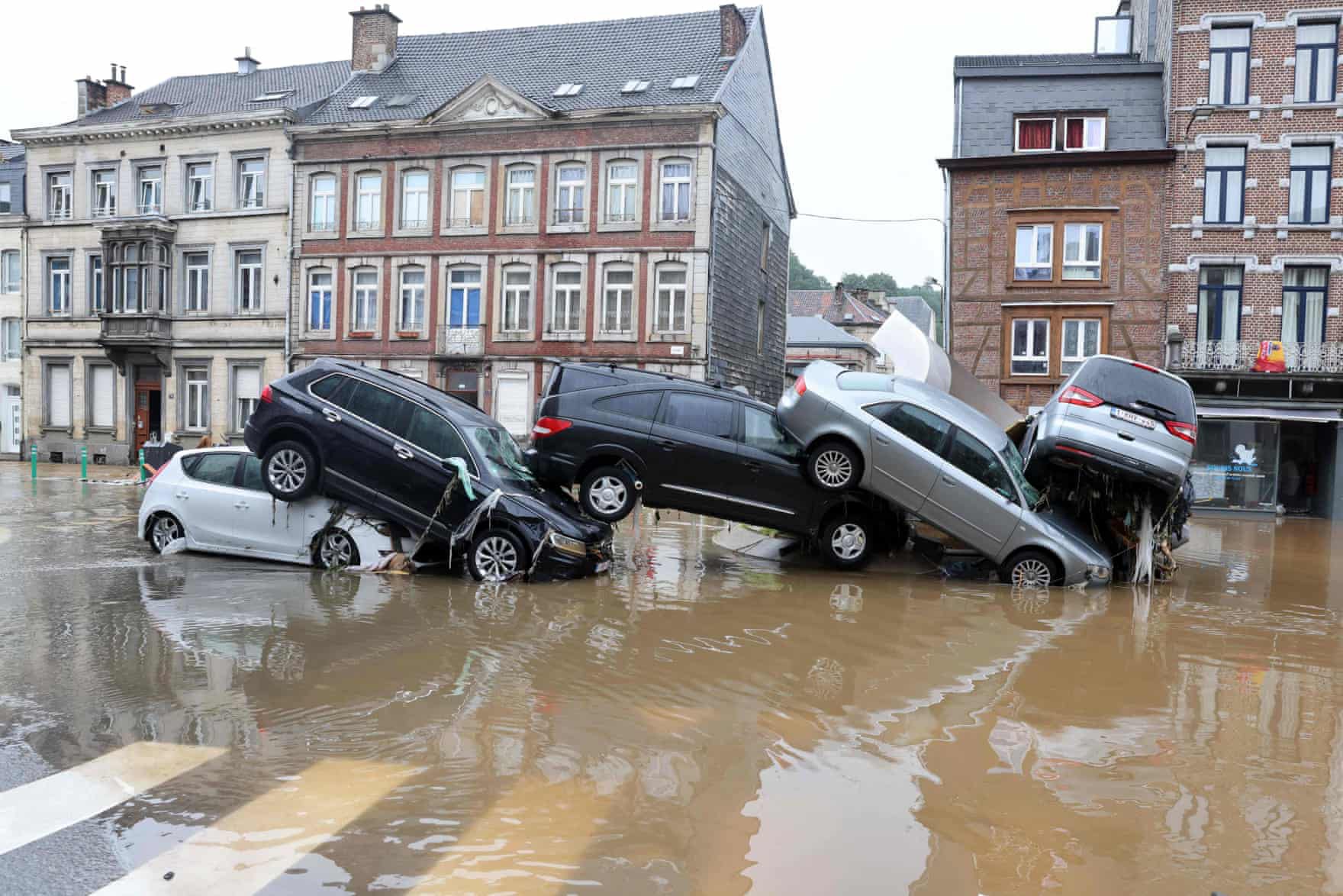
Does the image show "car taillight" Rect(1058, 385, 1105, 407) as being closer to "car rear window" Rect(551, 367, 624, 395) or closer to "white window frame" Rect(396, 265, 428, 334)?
"car rear window" Rect(551, 367, 624, 395)

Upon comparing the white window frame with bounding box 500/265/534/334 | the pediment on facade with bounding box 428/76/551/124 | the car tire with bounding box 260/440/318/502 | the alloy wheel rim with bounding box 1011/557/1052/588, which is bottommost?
A: the alloy wheel rim with bounding box 1011/557/1052/588

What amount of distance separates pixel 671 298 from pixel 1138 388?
1849 centimetres

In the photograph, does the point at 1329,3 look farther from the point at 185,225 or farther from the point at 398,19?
the point at 185,225

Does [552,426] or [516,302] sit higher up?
[516,302]

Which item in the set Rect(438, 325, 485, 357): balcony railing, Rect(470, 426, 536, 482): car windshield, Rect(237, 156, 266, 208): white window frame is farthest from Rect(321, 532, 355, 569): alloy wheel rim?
Rect(237, 156, 266, 208): white window frame

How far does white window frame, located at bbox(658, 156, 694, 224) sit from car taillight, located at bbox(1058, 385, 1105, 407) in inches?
712

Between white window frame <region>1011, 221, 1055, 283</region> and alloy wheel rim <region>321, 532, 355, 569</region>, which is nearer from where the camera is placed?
alloy wheel rim <region>321, 532, 355, 569</region>

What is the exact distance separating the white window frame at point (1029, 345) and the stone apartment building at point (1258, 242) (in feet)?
9.47

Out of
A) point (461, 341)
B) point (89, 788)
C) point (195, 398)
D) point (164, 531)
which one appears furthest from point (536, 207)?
point (89, 788)

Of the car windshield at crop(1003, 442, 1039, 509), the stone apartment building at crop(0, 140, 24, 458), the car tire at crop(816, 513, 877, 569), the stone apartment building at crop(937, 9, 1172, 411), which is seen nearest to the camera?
the car windshield at crop(1003, 442, 1039, 509)

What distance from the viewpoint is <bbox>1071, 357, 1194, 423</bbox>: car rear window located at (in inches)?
417

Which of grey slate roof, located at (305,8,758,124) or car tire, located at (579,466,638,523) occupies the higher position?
grey slate roof, located at (305,8,758,124)

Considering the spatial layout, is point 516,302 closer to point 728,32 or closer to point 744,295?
point 744,295

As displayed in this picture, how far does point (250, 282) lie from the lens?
3281cm
